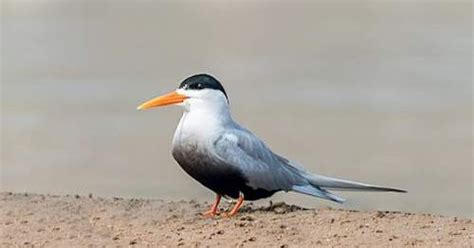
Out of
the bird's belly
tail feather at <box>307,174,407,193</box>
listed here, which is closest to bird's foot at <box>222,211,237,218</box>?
the bird's belly

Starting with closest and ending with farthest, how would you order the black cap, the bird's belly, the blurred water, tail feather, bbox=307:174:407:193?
the bird's belly, the black cap, tail feather, bbox=307:174:407:193, the blurred water

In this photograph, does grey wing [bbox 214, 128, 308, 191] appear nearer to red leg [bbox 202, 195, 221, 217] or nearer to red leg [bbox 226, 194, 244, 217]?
red leg [bbox 226, 194, 244, 217]

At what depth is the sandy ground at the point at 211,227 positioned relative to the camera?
6746 millimetres

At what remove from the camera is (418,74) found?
17281 mm

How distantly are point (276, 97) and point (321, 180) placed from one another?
7248 millimetres

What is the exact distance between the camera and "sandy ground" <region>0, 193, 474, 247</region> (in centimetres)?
675

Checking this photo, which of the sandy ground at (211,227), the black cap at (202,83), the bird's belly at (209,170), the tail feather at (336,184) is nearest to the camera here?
the sandy ground at (211,227)

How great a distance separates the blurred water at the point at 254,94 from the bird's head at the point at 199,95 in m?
2.32

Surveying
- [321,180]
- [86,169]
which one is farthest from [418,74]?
[321,180]

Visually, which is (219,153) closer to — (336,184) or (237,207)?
(237,207)

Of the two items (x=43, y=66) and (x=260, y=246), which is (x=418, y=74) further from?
(x=260, y=246)

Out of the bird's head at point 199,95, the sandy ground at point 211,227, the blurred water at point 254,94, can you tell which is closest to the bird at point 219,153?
the bird's head at point 199,95

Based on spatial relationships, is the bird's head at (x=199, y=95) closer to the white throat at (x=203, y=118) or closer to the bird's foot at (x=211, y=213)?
the white throat at (x=203, y=118)

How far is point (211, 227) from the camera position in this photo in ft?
23.3
